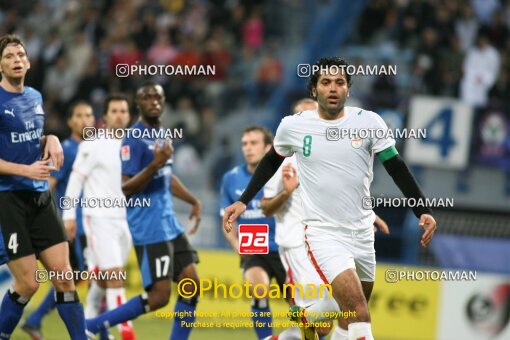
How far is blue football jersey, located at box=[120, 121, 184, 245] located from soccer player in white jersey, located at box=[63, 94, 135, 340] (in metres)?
1.46

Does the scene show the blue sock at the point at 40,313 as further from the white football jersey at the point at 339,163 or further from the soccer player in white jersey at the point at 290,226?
the white football jersey at the point at 339,163

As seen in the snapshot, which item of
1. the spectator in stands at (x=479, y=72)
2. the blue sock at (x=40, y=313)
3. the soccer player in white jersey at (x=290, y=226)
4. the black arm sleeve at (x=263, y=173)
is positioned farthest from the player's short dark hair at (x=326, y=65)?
the spectator in stands at (x=479, y=72)

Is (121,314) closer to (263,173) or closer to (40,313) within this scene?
(40,313)

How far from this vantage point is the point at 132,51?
17781mm

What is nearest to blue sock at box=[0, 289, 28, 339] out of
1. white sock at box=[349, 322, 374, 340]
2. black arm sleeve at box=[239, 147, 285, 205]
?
black arm sleeve at box=[239, 147, 285, 205]

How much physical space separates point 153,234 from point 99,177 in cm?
186

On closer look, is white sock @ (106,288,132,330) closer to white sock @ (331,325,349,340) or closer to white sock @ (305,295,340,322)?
white sock @ (305,295,340,322)

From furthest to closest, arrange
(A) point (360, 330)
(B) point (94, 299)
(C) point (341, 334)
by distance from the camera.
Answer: (B) point (94, 299), (C) point (341, 334), (A) point (360, 330)

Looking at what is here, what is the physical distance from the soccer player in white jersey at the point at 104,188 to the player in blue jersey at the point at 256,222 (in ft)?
4.25

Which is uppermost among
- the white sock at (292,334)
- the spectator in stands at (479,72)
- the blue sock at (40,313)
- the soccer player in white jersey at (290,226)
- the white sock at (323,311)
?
the spectator in stands at (479,72)

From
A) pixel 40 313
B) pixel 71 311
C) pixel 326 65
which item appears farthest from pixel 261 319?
pixel 326 65

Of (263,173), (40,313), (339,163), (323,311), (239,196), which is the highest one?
(339,163)

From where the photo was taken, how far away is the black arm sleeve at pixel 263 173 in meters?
8.15

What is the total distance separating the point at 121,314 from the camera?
31.3ft
